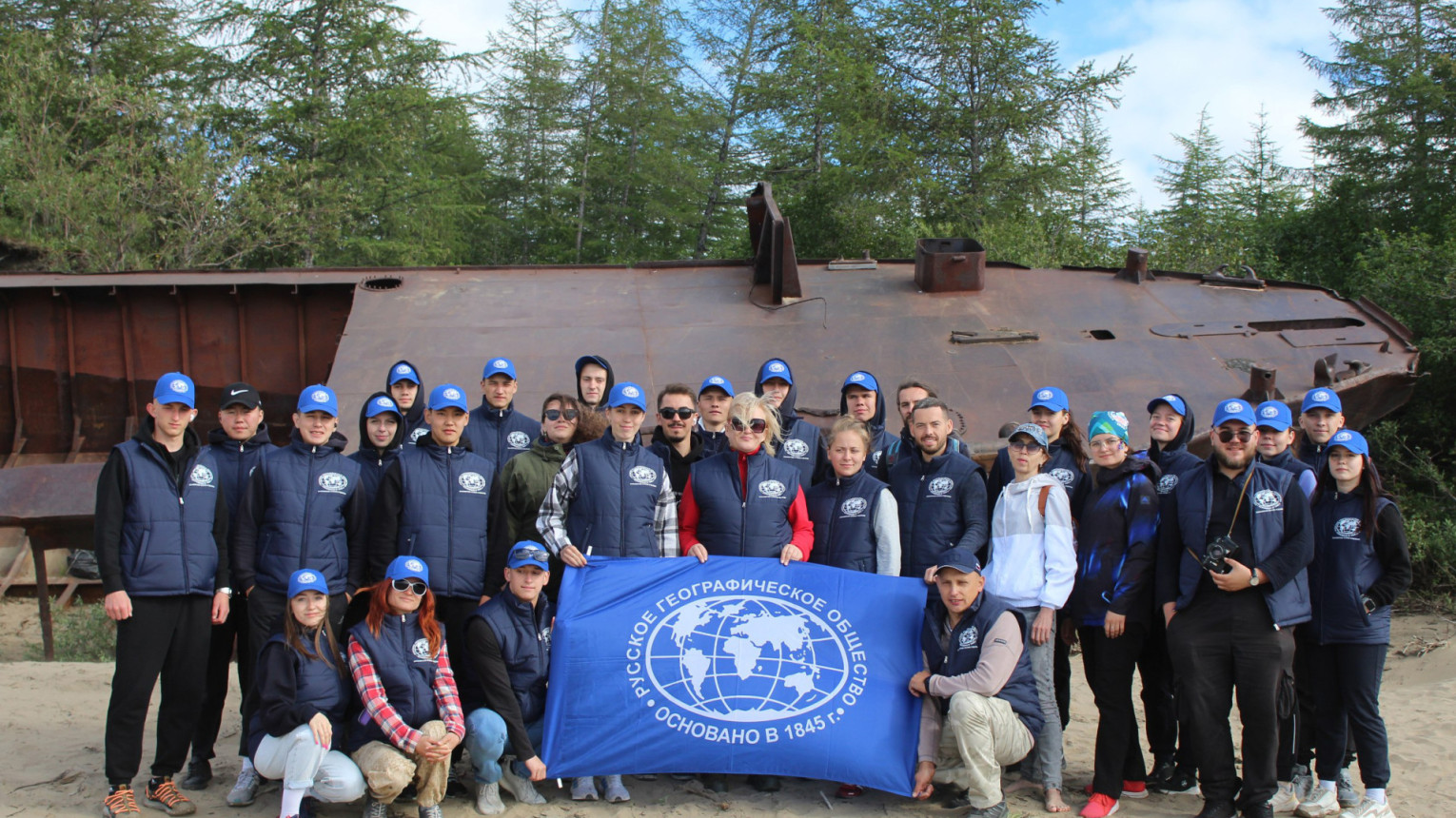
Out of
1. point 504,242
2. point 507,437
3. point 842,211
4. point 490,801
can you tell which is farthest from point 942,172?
point 490,801

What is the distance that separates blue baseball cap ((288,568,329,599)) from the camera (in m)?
4.23

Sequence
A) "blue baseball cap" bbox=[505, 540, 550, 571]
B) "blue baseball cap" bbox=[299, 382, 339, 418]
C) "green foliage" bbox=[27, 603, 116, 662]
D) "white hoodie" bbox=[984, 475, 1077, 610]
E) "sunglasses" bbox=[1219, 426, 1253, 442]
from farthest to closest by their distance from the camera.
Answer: "green foliage" bbox=[27, 603, 116, 662] < "blue baseball cap" bbox=[299, 382, 339, 418] < "white hoodie" bbox=[984, 475, 1077, 610] < "blue baseball cap" bbox=[505, 540, 550, 571] < "sunglasses" bbox=[1219, 426, 1253, 442]

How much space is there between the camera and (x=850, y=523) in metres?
4.95

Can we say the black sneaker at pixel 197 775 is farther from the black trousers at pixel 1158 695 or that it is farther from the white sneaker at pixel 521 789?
the black trousers at pixel 1158 695

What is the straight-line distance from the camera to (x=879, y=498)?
492 centimetres

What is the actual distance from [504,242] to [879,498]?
2201cm

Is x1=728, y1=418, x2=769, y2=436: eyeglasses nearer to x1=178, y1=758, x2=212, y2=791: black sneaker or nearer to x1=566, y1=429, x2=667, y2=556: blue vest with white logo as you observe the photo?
x1=566, y1=429, x2=667, y2=556: blue vest with white logo

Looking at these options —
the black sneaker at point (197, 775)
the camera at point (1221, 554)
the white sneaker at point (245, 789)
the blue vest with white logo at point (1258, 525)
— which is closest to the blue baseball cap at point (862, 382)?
the blue vest with white logo at point (1258, 525)

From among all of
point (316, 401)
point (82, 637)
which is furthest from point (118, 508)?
point (82, 637)

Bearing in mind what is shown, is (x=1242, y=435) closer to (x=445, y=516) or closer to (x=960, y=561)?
(x=960, y=561)

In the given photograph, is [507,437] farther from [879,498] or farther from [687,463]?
[879,498]

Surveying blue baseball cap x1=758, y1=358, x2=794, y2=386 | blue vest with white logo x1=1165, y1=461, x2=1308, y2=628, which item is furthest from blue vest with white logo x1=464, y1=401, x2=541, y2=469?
blue vest with white logo x1=1165, y1=461, x2=1308, y2=628

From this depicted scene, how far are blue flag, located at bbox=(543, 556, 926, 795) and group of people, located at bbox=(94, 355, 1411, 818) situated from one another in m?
0.11

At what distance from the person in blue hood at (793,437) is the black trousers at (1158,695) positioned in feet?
5.40
